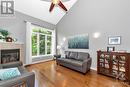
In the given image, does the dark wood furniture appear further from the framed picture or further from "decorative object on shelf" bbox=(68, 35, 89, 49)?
"decorative object on shelf" bbox=(68, 35, 89, 49)

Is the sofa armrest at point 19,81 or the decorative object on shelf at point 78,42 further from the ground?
the decorative object on shelf at point 78,42

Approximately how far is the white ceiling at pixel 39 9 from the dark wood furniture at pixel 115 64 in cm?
367

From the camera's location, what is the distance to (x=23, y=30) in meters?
5.49

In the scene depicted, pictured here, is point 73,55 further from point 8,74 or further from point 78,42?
point 8,74

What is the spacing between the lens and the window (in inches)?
250

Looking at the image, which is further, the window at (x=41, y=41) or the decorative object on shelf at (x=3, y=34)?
the window at (x=41, y=41)

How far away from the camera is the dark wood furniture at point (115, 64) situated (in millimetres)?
3188

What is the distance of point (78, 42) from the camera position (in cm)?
561

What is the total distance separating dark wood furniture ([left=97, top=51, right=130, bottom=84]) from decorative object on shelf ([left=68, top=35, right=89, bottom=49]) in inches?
47.9

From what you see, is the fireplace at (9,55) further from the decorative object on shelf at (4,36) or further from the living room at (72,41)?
the decorative object on shelf at (4,36)

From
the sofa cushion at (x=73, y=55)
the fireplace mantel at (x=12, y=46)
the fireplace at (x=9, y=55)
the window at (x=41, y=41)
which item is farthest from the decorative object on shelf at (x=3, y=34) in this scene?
the sofa cushion at (x=73, y=55)

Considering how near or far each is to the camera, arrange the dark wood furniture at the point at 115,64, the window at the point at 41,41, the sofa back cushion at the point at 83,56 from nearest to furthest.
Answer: the dark wood furniture at the point at 115,64 < the sofa back cushion at the point at 83,56 < the window at the point at 41,41

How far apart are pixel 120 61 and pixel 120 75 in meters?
0.48

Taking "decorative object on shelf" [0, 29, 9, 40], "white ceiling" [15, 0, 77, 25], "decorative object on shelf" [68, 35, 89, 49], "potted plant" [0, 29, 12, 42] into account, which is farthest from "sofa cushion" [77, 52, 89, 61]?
"decorative object on shelf" [0, 29, 9, 40]
